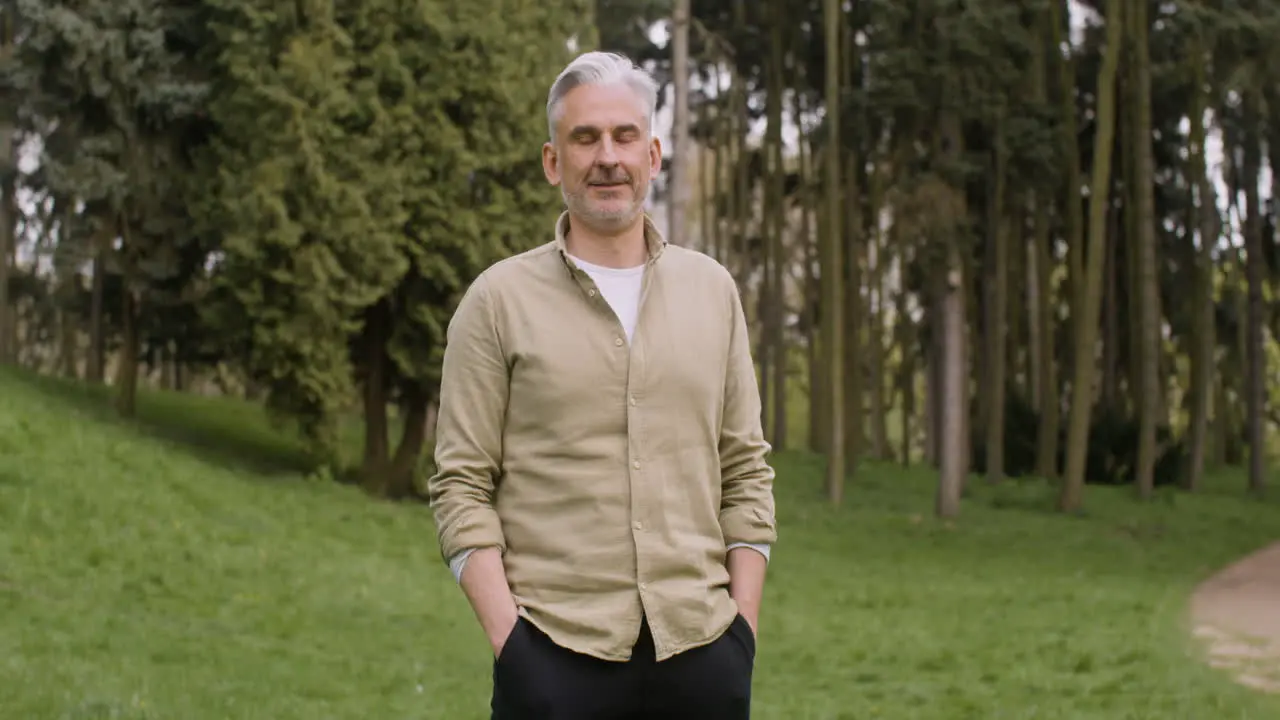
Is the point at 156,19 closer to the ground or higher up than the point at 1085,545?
higher up

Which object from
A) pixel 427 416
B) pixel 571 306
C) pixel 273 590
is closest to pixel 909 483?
pixel 427 416

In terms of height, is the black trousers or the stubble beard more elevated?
the stubble beard

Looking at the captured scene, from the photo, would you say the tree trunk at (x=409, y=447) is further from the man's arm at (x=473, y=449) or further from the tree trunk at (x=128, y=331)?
the man's arm at (x=473, y=449)

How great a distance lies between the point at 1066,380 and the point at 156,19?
21.5 m

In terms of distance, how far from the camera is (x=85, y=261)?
75.4 feet

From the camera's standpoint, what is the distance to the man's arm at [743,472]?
9.64ft

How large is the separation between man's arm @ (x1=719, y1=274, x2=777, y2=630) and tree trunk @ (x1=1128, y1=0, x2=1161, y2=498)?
2338 centimetres

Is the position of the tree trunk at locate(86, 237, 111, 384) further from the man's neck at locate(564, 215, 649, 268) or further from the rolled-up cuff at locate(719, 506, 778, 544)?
the rolled-up cuff at locate(719, 506, 778, 544)

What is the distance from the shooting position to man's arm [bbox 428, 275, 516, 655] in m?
2.73

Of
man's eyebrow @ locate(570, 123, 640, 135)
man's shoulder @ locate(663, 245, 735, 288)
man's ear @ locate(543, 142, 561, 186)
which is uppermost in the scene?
man's eyebrow @ locate(570, 123, 640, 135)

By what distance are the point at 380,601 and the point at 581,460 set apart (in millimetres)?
11980

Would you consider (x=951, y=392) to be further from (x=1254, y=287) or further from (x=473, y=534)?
(x=473, y=534)

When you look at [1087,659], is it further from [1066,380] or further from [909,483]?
[1066,380]

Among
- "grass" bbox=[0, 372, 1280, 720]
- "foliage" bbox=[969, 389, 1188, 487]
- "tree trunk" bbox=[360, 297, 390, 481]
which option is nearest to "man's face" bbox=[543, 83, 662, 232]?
"grass" bbox=[0, 372, 1280, 720]
